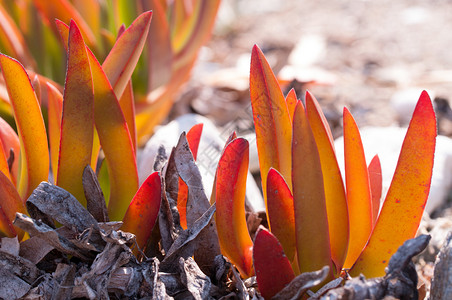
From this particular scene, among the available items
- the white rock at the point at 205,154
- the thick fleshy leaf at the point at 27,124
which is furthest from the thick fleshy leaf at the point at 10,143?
the white rock at the point at 205,154

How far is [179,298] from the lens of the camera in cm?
91

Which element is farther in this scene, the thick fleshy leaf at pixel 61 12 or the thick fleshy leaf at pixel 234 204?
the thick fleshy leaf at pixel 61 12

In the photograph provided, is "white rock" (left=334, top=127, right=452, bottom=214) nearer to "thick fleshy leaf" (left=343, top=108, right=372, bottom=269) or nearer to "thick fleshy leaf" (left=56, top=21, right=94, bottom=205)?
"thick fleshy leaf" (left=343, top=108, right=372, bottom=269)

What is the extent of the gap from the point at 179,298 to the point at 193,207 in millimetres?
168

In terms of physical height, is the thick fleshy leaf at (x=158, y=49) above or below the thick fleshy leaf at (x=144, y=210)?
above

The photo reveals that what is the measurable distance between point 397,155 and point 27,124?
1.14 m

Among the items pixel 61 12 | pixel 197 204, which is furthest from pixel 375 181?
pixel 61 12

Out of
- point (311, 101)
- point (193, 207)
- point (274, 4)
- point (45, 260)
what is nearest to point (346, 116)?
point (311, 101)

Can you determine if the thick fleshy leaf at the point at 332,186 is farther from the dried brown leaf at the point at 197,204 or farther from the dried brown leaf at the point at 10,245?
the dried brown leaf at the point at 10,245

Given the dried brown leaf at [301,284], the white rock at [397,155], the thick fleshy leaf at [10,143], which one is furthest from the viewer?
the white rock at [397,155]

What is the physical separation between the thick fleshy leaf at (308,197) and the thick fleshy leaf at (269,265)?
5 centimetres

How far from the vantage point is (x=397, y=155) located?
1.63 metres

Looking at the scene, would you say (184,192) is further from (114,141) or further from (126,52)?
(126,52)

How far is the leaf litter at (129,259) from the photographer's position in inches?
33.1
